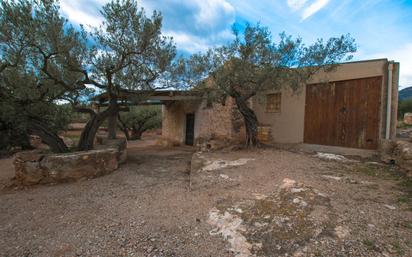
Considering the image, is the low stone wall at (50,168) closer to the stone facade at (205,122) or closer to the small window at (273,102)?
the stone facade at (205,122)

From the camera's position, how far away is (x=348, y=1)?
19.0 ft

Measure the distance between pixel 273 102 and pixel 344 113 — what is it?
7.97 feet

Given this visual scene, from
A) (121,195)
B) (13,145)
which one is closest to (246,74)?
(121,195)

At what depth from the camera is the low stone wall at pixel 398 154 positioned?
3783 millimetres

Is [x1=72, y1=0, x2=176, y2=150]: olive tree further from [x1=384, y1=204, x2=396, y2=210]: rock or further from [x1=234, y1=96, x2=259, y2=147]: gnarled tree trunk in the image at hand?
[x1=384, y1=204, x2=396, y2=210]: rock

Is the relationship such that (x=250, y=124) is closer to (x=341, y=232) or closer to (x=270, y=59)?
(x=270, y=59)

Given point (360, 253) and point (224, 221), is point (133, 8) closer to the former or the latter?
point (224, 221)

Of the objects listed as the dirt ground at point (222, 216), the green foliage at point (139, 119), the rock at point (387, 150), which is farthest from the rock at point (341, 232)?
the green foliage at point (139, 119)

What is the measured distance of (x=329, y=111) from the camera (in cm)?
622

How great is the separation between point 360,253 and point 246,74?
14.9 feet

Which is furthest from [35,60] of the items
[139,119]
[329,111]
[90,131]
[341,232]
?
[139,119]

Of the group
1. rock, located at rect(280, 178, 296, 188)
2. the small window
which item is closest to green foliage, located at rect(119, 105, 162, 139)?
the small window

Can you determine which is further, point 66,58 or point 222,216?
point 66,58

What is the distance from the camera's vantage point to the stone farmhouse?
17.5 ft
